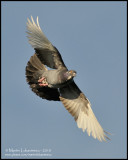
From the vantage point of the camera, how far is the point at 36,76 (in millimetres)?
23031

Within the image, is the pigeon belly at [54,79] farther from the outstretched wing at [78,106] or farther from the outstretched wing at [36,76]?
the outstretched wing at [78,106]

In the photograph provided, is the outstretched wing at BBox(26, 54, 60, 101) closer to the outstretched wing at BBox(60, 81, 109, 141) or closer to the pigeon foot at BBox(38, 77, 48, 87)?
the pigeon foot at BBox(38, 77, 48, 87)

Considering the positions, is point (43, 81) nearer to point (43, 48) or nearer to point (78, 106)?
point (43, 48)

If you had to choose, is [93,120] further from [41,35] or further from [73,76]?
[41,35]

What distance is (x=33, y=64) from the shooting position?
22.8 m

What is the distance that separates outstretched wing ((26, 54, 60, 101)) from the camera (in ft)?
74.8

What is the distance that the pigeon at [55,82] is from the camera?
72.6 ft

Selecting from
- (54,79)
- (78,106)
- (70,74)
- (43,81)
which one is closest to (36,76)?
(43,81)

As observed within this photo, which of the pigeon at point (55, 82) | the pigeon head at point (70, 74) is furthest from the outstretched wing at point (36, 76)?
the pigeon head at point (70, 74)

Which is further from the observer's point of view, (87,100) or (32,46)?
(87,100)

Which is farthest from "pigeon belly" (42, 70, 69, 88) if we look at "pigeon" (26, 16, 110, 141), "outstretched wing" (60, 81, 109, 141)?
"outstretched wing" (60, 81, 109, 141)

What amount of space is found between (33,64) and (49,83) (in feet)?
3.62

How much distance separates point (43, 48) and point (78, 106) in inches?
132

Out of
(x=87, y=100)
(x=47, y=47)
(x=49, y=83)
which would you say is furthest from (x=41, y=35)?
(x=87, y=100)
